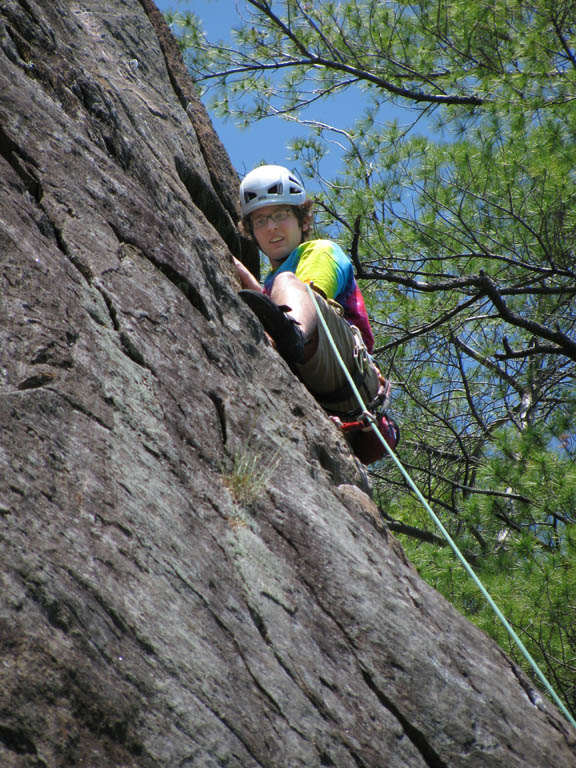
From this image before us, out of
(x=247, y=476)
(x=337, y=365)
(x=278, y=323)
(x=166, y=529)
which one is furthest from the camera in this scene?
(x=337, y=365)

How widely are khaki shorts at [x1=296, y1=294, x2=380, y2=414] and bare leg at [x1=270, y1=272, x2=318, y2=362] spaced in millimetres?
61

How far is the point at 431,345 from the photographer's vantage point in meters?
6.83

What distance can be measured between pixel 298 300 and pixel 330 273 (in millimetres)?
380

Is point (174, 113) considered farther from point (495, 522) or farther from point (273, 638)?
point (495, 522)

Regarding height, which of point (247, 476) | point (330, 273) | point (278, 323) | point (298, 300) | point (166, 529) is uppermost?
→ point (330, 273)

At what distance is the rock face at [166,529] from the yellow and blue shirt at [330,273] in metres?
0.54

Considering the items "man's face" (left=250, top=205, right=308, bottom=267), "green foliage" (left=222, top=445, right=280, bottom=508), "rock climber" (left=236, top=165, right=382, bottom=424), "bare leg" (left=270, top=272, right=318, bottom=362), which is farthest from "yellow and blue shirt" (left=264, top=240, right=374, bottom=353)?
"green foliage" (left=222, top=445, right=280, bottom=508)

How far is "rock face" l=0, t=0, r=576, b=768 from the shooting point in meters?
1.77

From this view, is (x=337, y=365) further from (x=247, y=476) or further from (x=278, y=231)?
(x=247, y=476)

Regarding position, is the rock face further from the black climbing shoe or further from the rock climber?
the rock climber

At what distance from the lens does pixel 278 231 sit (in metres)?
4.05

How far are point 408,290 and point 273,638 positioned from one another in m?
4.58

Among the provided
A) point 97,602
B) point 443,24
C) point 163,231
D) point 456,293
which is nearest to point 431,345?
point 456,293

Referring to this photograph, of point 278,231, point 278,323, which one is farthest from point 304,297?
point 278,231
